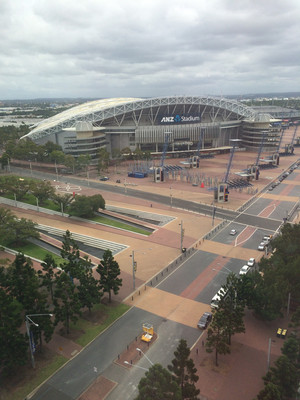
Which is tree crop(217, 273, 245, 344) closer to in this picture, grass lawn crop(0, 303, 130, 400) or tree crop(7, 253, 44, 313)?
grass lawn crop(0, 303, 130, 400)

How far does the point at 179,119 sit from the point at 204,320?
5373 inches

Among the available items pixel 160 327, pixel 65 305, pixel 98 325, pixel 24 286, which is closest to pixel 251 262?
pixel 160 327

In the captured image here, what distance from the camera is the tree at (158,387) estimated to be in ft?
85.8

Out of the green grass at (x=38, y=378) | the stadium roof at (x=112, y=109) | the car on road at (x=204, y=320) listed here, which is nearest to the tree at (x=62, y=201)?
the green grass at (x=38, y=378)

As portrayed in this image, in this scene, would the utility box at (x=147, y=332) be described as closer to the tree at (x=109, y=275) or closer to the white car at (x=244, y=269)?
the tree at (x=109, y=275)

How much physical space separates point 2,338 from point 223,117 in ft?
565

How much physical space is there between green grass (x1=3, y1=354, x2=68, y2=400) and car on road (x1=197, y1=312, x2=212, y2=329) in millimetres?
16297

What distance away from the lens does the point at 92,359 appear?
36.2 metres

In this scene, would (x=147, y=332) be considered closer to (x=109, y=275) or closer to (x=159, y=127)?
(x=109, y=275)

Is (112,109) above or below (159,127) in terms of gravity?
above

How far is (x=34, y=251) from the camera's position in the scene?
63.2m

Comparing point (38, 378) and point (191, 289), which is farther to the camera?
point (191, 289)

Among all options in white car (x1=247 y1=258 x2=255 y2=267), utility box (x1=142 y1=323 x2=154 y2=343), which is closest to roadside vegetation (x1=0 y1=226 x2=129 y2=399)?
utility box (x1=142 y1=323 x2=154 y2=343)

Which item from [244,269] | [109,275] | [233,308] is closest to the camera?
[233,308]
